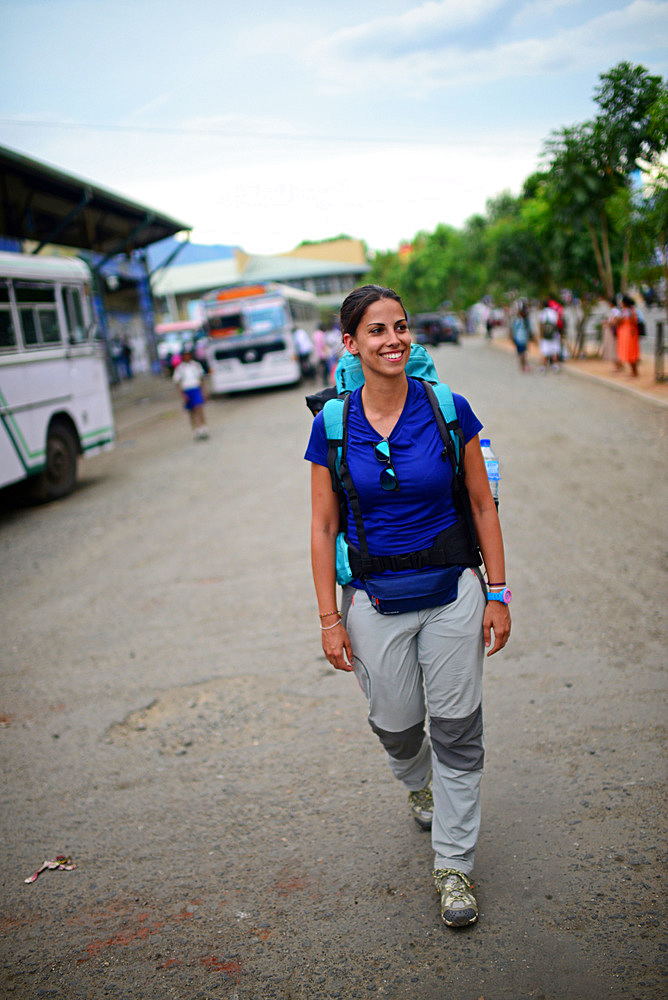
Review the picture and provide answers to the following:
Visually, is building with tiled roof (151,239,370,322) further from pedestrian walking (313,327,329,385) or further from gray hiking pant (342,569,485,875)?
gray hiking pant (342,569,485,875)

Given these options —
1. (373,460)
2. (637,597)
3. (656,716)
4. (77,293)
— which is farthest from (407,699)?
(77,293)

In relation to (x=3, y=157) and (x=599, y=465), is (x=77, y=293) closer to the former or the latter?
(x=3, y=157)

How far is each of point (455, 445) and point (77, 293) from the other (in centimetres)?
1043

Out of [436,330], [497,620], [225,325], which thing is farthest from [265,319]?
[497,620]

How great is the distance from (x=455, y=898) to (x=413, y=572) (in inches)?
40.8

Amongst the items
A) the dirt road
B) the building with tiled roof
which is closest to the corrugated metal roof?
the building with tiled roof

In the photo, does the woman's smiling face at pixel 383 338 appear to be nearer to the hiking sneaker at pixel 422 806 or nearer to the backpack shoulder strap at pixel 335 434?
the backpack shoulder strap at pixel 335 434

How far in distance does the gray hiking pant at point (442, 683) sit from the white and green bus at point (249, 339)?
67.1ft

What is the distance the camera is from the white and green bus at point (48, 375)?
966cm

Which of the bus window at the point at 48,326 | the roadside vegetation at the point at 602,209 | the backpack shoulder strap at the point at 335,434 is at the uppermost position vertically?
the roadside vegetation at the point at 602,209

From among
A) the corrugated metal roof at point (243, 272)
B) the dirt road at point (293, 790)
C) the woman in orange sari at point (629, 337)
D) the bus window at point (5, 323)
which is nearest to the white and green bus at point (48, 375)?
the bus window at point (5, 323)

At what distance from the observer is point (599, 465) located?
9.09 m

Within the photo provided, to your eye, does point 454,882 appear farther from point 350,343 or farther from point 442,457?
point 350,343

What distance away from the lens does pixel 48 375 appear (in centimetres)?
1058
